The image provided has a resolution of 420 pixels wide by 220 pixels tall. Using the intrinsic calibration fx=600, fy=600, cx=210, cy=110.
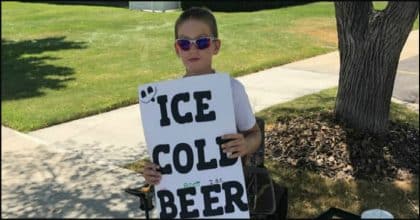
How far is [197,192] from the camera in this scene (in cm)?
277

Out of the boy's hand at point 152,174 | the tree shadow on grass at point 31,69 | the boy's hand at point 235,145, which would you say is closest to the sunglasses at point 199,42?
the boy's hand at point 235,145

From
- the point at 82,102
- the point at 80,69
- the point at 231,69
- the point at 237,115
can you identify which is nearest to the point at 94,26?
the point at 80,69

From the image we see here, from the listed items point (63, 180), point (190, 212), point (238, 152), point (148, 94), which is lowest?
point (63, 180)

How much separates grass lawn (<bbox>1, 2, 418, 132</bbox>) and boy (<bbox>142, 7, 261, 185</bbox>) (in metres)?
2.37

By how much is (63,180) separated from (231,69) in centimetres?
572

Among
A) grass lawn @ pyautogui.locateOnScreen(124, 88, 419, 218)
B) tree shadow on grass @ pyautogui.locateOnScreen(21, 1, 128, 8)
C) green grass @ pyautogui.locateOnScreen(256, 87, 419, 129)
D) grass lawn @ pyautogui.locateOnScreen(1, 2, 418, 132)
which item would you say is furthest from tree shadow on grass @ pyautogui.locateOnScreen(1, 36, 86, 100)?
tree shadow on grass @ pyautogui.locateOnScreen(21, 1, 128, 8)

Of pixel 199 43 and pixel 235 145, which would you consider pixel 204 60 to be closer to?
pixel 199 43

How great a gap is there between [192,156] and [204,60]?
45 centimetres

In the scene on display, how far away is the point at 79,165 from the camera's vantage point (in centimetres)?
617

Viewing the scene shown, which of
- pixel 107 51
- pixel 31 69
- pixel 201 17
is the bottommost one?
pixel 31 69

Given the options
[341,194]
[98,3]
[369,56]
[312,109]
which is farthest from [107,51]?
[98,3]

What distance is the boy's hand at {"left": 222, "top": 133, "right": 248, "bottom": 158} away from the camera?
2723 millimetres

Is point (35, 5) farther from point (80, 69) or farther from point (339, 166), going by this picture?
point (339, 166)

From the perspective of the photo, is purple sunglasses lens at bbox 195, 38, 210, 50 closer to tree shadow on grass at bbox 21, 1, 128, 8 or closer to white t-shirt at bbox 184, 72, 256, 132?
white t-shirt at bbox 184, 72, 256, 132
